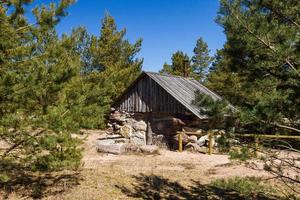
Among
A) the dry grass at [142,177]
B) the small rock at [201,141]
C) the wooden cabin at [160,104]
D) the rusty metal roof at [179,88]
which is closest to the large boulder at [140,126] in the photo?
the wooden cabin at [160,104]

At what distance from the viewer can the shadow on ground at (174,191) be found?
311 inches

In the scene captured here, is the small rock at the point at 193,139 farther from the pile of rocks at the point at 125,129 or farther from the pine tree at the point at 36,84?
the pine tree at the point at 36,84

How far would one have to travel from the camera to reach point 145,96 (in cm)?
1759

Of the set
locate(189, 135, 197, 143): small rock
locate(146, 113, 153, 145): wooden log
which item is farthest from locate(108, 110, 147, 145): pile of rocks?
locate(189, 135, 197, 143): small rock

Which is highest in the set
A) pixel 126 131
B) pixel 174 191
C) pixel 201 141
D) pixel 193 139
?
pixel 126 131

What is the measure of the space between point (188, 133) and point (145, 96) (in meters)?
3.60

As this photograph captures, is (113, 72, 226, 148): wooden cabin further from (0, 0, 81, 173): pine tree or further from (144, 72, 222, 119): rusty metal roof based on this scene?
(0, 0, 81, 173): pine tree

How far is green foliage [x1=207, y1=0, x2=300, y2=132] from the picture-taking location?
4.47m

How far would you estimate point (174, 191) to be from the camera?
27.5ft

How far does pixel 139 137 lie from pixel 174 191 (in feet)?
Answer: 31.3

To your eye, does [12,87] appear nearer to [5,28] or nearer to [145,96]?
[5,28]

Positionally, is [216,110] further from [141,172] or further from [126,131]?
[126,131]

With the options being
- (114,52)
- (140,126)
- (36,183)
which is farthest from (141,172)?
(114,52)

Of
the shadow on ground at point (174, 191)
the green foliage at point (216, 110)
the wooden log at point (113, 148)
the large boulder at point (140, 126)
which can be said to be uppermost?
the green foliage at point (216, 110)
